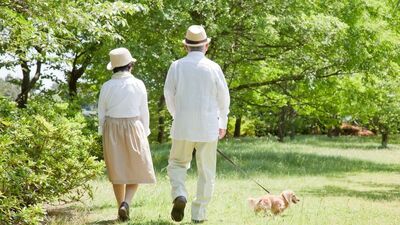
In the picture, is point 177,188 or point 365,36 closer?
point 177,188

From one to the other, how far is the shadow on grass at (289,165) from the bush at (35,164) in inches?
270

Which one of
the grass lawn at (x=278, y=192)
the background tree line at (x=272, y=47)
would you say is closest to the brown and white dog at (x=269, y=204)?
the grass lawn at (x=278, y=192)

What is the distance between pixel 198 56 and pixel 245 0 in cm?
973

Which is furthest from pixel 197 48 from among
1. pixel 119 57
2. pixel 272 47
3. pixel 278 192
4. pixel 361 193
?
pixel 272 47

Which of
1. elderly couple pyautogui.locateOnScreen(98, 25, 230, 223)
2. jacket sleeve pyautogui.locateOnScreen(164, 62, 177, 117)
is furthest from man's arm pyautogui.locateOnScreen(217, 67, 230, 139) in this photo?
jacket sleeve pyautogui.locateOnScreen(164, 62, 177, 117)

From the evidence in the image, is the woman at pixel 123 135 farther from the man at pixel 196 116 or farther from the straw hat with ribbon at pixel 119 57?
the man at pixel 196 116

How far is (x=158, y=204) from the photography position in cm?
880

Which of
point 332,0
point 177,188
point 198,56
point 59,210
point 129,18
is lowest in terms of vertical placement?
point 59,210

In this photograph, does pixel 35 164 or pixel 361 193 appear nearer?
pixel 35 164

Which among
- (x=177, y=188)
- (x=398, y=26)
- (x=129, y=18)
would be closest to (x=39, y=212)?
(x=177, y=188)

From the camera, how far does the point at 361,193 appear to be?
1151 centimetres

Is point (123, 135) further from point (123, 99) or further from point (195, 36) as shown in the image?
point (195, 36)

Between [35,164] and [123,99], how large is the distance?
1244 millimetres

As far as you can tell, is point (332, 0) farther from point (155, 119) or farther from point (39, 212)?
point (39, 212)
